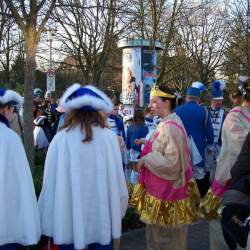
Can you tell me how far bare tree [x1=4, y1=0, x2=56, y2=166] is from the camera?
725 centimetres

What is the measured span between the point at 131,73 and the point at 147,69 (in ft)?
1.76

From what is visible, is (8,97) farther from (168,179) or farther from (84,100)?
(168,179)

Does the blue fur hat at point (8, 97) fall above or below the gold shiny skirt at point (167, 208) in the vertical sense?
above

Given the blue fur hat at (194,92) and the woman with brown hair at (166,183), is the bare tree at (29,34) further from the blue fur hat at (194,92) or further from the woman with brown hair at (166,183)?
the woman with brown hair at (166,183)

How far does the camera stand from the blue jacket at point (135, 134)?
8492mm

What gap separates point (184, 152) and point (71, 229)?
1375mm

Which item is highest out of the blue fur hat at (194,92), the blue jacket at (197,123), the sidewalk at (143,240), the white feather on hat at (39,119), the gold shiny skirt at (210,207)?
the blue fur hat at (194,92)

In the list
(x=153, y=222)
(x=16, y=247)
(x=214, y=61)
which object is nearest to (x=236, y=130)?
(x=153, y=222)

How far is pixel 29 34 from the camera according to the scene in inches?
290

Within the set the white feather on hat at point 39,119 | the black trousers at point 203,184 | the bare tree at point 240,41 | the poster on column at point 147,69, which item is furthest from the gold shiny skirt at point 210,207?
the bare tree at point 240,41

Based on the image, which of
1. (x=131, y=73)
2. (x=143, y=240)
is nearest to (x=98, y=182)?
(x=143, y=240)

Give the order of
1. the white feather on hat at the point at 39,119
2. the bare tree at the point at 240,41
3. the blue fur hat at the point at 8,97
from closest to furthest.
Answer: the blue fur hat at the point at 8,97 < the white feather on hat at the point at 39,119 < the bare tree at the point at 240,41

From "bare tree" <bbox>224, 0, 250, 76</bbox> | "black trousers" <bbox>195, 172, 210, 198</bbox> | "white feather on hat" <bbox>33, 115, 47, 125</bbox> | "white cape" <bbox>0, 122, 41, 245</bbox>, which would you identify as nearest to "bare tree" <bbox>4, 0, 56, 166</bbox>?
"black trousers" <bbox>195, 172, 210, 198</bbox>

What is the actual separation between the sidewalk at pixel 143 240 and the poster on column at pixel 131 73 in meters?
8.72
